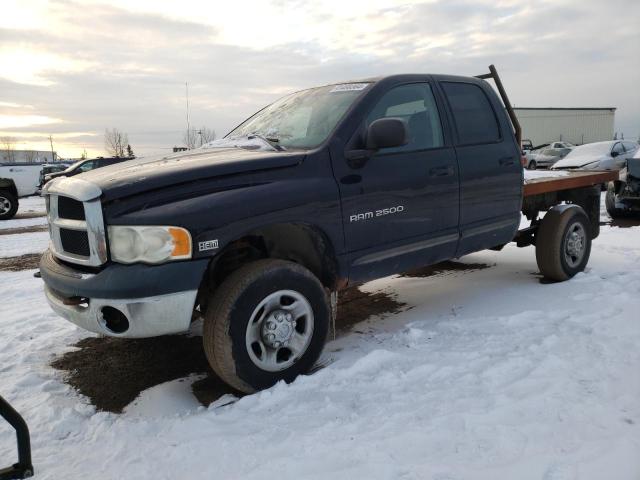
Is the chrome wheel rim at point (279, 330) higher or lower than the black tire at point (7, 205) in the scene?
lower

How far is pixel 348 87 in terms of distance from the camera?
3.80 m

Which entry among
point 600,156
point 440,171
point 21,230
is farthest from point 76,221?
point 600,156

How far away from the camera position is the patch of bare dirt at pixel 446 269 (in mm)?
5777

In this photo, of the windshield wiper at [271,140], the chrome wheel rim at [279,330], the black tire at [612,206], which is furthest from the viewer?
the black tire at [612,206]

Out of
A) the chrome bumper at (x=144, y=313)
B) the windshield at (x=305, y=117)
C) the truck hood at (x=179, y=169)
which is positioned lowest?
the chrome bumper at (x=144, y=313)

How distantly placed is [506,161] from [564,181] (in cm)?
128

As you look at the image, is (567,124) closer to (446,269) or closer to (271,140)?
(446,269)

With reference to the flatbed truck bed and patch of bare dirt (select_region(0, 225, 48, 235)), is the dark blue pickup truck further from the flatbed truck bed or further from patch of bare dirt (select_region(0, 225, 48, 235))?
patch of bare dirt (select_region(0, 225, 48, 235))

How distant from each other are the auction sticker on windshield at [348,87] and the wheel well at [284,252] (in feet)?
3.94

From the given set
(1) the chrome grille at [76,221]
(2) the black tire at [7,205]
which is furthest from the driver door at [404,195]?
(2) the black tire at [7,205]

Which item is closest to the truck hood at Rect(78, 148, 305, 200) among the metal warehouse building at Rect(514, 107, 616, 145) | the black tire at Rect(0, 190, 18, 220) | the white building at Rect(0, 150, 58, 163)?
the black tire at Rect(0, 190, 18, 220)

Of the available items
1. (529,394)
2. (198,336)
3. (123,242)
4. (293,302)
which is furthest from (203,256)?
(529,394)

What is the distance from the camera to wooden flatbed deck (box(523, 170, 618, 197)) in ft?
16.1

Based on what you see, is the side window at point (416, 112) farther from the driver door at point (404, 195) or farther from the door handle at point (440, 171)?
the door handle at point (440, 171)
